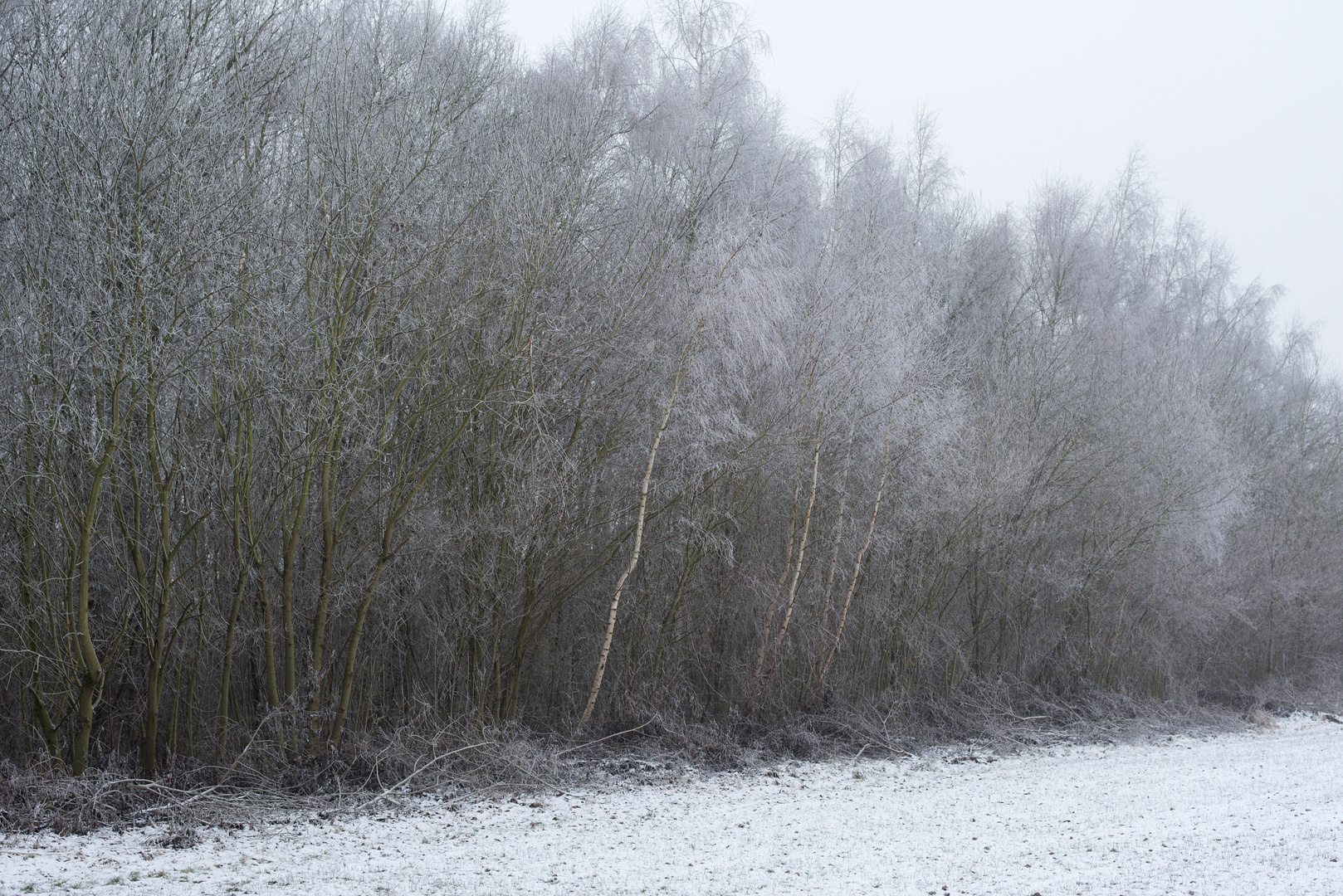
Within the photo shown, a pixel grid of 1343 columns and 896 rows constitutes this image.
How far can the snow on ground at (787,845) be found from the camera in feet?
17.8

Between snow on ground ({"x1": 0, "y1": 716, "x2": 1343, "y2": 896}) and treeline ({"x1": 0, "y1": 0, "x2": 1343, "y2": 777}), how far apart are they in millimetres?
1476

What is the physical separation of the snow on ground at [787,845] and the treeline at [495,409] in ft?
4.84

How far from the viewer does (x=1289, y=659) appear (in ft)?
66.5

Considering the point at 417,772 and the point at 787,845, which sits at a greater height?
the point at 417,772

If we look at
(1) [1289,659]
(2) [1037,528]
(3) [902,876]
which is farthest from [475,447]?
(1) [1289,659]

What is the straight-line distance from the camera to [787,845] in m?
6.50

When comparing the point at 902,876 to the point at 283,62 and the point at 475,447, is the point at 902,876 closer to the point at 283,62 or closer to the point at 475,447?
the point at 475,447

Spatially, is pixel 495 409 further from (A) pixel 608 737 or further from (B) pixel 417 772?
(A) pixel 608 737

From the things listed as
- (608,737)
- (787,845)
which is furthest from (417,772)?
(787,845)

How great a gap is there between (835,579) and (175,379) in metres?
8.12

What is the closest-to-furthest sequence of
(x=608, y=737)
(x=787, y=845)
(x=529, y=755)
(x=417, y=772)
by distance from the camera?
(x=787, y=845), (x=417, y=772), (x=529, y=755), (x=608, y=737)

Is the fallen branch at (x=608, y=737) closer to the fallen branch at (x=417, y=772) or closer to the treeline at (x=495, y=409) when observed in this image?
the treeline at (x=495, y=409)

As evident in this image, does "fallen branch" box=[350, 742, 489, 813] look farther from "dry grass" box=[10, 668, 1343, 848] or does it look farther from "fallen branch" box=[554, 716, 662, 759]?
"fallen branch" box=[554, 716, 662, 759]

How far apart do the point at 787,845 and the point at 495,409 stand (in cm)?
435
